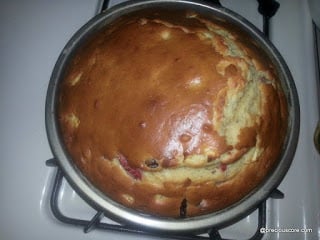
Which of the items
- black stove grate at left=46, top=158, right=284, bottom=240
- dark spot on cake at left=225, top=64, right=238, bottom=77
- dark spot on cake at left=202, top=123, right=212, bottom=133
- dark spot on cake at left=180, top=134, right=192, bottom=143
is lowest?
black stove grate at left=46, top=158, right=284, bottom=240

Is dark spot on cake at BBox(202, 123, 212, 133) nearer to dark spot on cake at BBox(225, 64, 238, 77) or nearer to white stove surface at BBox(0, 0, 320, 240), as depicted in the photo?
dark spot on cake at BBox(225, 64, 238, 77)

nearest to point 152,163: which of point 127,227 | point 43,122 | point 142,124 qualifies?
point 142,124

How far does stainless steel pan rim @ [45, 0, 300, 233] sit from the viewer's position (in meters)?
0.58

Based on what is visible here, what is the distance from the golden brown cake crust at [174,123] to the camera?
565mm

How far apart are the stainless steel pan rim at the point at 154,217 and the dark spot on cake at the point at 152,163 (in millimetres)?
91

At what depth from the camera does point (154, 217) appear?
586mm

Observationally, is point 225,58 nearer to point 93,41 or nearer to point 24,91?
point 93,41

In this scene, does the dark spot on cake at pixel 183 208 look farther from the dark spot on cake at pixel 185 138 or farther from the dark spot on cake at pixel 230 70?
the dark spot on cake at pixel 230 70

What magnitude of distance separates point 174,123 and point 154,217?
16 cm

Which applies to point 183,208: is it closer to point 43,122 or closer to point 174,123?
point 174,123

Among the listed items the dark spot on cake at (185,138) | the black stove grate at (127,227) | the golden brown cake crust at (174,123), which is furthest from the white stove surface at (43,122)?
the dark spot on cake at (185,138)

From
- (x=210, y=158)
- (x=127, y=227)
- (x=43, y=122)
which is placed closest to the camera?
(x=210, y=158)

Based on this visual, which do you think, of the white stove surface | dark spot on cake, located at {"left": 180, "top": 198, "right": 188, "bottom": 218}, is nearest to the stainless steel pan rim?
dark spot on cake, located at {"left": 180, "top": 198, "right": 188, "bottom": 218}

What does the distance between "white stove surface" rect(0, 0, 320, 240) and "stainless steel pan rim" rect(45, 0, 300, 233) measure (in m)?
0.13
